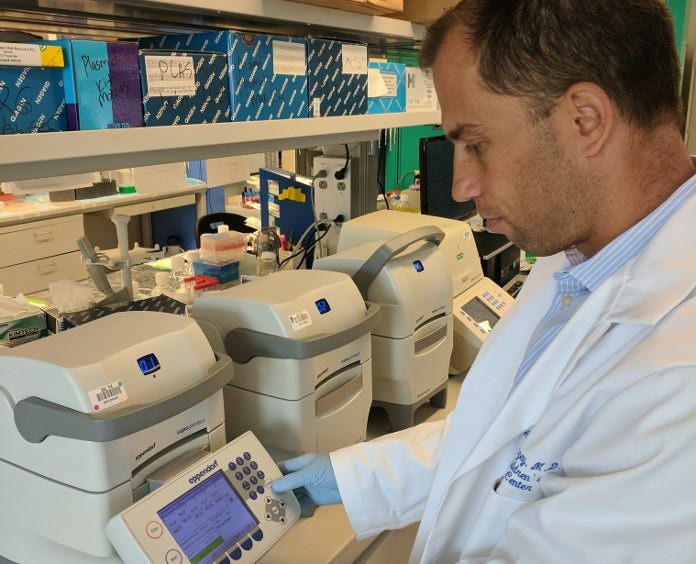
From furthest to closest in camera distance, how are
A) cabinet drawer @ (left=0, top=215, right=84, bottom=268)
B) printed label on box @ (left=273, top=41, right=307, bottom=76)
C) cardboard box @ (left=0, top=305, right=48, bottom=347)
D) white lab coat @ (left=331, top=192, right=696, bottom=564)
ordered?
cabinet drawer @ (left=0, top=215, right=84, bottom=268) < printed label on box @ (left=273, top=41, right=307, bottom=76) < cardboard box @ (left=0, top=305, right=48, bottom=347) < white lab coat @ (left=331, top=192, right=696, bottom=564)

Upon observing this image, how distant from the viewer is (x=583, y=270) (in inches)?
37.2

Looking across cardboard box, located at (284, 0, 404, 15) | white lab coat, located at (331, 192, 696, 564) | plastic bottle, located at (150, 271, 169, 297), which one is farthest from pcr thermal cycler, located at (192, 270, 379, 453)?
cardboard box, located at (284, 0, 404, 15)

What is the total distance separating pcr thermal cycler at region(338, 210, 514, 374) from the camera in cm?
179

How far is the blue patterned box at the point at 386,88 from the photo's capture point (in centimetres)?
193

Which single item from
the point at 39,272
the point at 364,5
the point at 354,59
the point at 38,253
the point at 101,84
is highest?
the point at 364,5

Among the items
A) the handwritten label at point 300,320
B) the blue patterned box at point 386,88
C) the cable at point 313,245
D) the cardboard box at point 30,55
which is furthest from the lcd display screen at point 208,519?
the cable at point 313,245

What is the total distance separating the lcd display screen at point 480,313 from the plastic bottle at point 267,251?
25.3 inches

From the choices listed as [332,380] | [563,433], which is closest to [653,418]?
[563,433]

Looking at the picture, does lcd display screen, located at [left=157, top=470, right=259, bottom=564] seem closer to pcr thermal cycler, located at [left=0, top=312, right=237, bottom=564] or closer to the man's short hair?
pcr thermal cycler, located at [left=0, top=312, right=237, bottom=564]

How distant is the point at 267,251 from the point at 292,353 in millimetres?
1091

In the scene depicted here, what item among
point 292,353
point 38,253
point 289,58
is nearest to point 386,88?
point 289,58

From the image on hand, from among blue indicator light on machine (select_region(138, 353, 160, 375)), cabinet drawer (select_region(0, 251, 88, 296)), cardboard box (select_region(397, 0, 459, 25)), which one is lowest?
cabinet drawer (select_region(0, 251, 88, 296))

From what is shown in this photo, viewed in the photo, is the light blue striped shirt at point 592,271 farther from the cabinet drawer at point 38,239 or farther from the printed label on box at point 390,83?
the cabinet drawer at point 38,239

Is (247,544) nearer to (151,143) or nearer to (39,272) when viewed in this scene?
(151,143)
